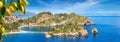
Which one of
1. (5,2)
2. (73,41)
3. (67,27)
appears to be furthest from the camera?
(67,27)

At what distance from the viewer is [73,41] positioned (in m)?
55.5

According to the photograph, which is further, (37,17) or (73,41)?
(37,17)

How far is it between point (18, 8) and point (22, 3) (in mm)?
38

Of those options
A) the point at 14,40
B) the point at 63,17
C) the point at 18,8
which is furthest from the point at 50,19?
the point at 18,8

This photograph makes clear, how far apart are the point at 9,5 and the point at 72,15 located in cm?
10023

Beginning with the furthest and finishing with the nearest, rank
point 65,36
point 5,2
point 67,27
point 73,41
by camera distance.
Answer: point 67,27 < point 65,36 < point 73,41 < point 5,2

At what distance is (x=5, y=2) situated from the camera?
1.28 meters

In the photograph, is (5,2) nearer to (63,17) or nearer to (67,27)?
(67,27)

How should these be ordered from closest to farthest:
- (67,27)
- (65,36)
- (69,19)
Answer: (65,36) < (67,27) < (69,19)

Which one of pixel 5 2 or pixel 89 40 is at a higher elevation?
pixel 5 2

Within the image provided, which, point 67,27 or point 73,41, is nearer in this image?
point 73,41

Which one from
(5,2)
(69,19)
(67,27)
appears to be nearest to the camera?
(5,2)

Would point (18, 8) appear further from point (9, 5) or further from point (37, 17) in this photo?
point (37, 17)

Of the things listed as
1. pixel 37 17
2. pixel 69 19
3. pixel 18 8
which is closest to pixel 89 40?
pixel 69 19
